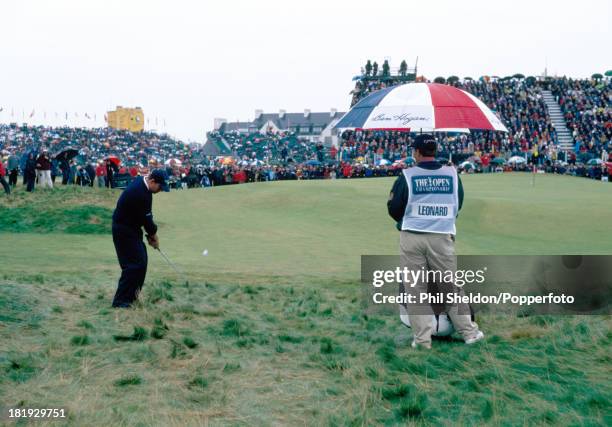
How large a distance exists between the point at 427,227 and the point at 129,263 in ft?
13.0

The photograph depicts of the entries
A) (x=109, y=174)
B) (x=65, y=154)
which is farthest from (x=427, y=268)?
(x=65, y=154)

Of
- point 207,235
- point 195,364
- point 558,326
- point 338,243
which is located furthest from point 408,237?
point 207,235

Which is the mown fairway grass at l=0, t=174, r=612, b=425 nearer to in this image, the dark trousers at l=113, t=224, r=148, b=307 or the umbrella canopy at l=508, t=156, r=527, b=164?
the dark trousers at l=113, t=224, r=148, b=307

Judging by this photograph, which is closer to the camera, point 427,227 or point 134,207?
point 427,227

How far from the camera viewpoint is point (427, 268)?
695 centimetres

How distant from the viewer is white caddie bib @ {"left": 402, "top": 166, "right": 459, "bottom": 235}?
6.86m

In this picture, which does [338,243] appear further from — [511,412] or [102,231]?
[511,412]

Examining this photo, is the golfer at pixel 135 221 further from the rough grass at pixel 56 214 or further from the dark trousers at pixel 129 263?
the rough grass at pixel 56 214

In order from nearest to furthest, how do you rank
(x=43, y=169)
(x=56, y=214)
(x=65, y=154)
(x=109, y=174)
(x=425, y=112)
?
1. (x=425, y=112)
2. (x=56, y=214)
3. (x=43, y=169)
4. (x=109, y=174)
5. (x=65, y=154)

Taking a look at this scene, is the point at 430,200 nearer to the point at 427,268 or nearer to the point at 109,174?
the point at 427,268

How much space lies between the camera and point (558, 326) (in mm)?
7332

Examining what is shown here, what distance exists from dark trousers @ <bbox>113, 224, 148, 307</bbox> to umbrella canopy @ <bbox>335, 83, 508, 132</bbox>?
450 centimetres

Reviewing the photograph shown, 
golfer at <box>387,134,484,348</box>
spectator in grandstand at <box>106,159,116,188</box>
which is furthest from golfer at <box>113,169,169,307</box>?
spectator in grandstand at <box>106,159,116,188</box>

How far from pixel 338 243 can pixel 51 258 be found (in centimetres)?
704
